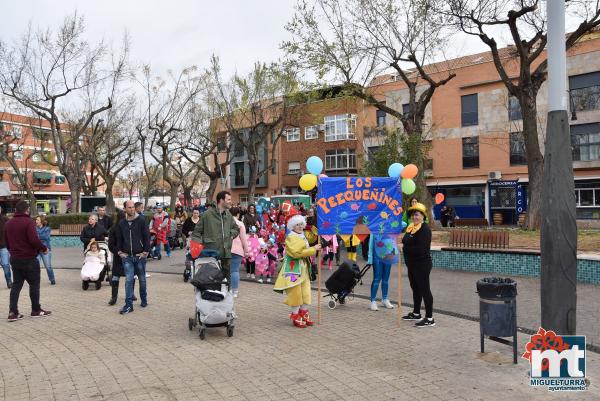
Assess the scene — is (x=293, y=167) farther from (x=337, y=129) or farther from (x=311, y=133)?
(x=337, y=129)

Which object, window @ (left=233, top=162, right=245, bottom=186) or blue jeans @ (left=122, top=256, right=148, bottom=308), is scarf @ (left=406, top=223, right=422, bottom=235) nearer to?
blue jeans @ (left=122, top=256, right=148, bottom=308)

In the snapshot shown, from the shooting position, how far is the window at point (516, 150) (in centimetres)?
3491

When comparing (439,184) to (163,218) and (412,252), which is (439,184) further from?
(412,252)

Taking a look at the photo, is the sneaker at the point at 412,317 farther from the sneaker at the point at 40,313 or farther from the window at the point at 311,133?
the window at the point at 311,133

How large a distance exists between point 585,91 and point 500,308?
105 feet

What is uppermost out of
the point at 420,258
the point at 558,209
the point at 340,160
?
the point at 340,160

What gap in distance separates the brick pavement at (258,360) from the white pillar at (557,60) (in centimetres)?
279

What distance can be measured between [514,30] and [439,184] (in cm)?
2222

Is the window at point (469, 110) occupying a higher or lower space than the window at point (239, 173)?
higher

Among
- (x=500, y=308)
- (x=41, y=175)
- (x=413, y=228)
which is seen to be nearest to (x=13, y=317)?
(x=413, y=228)

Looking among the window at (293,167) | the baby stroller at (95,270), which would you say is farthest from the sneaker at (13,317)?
the window at (293,167)

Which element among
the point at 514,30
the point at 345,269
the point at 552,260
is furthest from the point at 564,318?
the point at 514,30

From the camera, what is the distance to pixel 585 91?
3212cm
